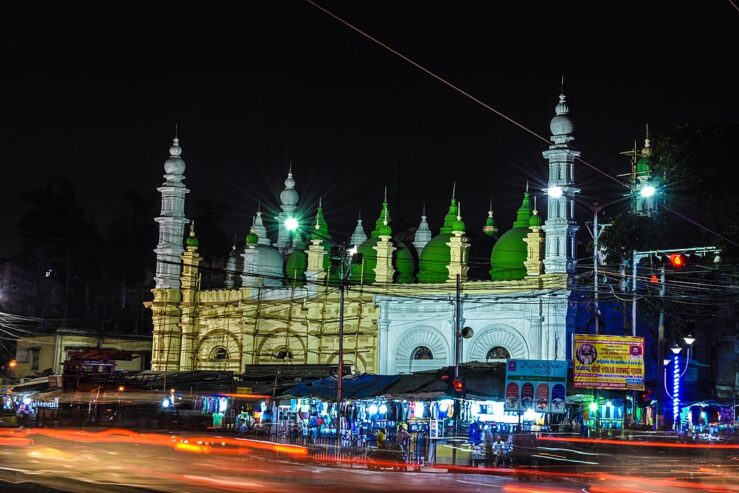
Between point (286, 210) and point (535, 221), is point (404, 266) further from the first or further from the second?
point (286, 210)

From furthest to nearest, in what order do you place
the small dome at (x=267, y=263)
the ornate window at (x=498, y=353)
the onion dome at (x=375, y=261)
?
the small dome at (x=267, y=263), the onion dome at (x=375, y=261), the ornate window at (x=498, y=353)

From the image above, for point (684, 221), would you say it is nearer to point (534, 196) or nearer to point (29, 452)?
point (534, 196)

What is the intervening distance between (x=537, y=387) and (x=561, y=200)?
43.3 feet

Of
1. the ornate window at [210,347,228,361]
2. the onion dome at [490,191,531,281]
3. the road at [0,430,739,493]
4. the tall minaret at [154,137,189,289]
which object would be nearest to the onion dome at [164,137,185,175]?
the tall minaret at [154,137,189,289]

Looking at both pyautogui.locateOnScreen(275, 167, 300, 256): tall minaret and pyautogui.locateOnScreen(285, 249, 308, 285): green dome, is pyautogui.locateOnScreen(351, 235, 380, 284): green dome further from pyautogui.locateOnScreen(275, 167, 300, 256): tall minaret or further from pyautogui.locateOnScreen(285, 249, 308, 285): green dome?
pyautogui.locateOnScreen(275, 167, 300, 256): tall minaret

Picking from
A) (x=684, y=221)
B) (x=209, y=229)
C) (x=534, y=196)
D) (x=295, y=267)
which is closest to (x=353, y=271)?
(x=295, y=267)

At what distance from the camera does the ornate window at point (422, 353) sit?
53.8 meters

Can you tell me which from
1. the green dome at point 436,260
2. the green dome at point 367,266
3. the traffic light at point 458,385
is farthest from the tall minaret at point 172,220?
the traffic light at point 458,385

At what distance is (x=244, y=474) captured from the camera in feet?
77.8

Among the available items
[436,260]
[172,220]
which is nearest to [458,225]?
[436,260]

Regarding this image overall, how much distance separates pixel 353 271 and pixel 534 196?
1051cm

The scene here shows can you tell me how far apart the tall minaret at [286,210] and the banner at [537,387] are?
30.2 metres

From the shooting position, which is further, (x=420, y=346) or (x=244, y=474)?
(x=420, y=346)

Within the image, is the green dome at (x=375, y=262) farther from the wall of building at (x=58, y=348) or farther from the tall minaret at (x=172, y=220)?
the wall of building at (x=58, y=348)
